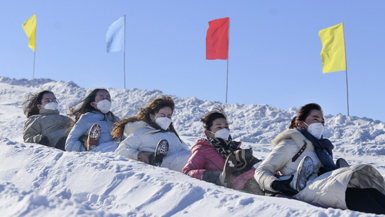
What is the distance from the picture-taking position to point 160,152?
513 centimetres

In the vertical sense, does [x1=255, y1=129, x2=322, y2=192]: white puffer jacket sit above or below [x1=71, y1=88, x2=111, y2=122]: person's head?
below

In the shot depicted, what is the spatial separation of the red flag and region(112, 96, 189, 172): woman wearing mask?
527 inches

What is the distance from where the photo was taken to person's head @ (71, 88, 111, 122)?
21.1 feet

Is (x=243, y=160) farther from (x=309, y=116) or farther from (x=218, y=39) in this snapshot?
(x=218, y=39)

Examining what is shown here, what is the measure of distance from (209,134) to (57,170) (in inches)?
58.0

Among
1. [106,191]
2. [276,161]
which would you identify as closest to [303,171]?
[276,161]

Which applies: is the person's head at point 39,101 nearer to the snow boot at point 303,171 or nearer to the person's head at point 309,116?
the person's head at point 309,116

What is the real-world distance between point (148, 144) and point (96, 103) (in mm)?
1230

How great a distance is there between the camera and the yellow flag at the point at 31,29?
23234mm

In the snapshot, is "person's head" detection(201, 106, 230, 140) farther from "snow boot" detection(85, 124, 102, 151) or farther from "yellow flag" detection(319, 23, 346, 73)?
"yellow flag" detection(319, 23, 346, 73)

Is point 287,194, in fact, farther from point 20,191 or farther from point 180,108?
point 180,108

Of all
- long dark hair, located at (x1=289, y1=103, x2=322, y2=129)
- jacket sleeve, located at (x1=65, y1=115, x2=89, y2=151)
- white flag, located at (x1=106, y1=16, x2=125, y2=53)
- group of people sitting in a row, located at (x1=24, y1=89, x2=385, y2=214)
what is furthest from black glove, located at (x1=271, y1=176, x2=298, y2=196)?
white flag, located at (x1=106, y1=16, x2=125, y2=53)

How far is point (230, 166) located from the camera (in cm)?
425

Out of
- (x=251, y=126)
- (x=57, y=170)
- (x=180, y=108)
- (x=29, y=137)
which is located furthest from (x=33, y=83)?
(x=57, y=170)
